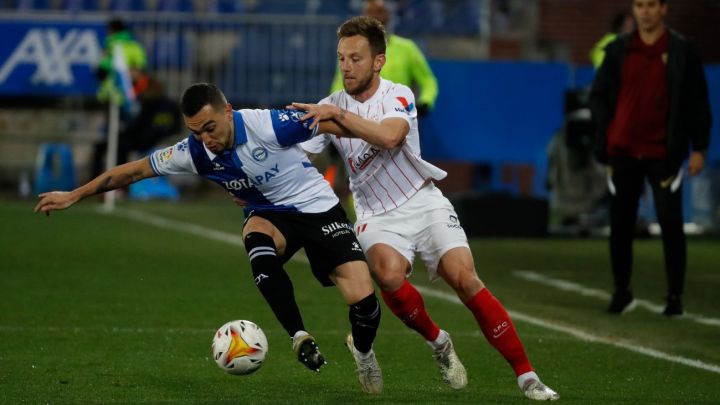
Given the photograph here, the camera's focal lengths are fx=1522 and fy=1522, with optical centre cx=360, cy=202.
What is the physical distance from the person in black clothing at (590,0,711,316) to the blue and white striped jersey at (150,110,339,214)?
365 cm

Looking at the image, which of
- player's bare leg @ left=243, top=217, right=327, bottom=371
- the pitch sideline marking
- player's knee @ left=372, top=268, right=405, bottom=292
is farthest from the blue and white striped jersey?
the pitch sideline marking

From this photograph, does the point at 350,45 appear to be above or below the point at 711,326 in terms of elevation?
above

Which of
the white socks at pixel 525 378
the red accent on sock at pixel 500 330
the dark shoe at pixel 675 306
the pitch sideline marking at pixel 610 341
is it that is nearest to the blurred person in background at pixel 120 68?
the pitch sideline marking at pixel 610 341

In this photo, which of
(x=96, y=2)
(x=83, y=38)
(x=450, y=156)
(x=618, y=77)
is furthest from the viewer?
(x=96, y=2)

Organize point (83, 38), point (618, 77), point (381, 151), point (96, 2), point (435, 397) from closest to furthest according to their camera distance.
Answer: point (435, 397) → point (381, 151) → point (618, 77) → point (83, 38) → point (96, 2)

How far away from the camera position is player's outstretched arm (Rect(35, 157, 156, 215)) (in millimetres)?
6941

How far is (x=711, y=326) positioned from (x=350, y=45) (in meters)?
3.79

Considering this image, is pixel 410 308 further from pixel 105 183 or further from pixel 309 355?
pixel 105 183

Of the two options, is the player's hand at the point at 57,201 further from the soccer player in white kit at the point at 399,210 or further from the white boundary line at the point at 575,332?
the white boundary line at the point at 575,332

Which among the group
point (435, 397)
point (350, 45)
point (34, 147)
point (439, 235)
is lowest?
point (34, 147)

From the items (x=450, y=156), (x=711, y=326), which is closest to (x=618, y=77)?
(x=711, y=326)

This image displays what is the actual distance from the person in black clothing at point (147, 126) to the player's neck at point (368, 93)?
14.1 m

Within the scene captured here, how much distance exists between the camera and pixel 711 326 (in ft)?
31.7

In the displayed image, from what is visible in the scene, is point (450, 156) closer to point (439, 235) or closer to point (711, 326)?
point (711, 326)
